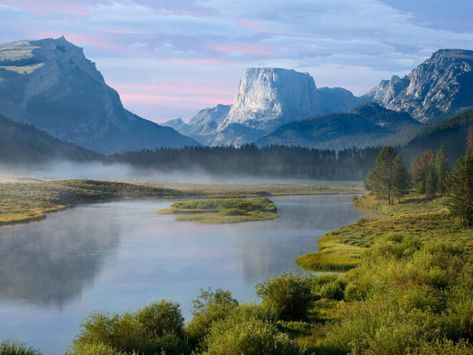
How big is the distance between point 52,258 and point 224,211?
6204 centimetres

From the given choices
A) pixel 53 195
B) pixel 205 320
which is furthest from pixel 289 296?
pixel 53 195

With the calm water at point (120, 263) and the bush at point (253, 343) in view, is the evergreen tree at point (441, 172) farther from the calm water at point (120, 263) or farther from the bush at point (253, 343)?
the bush at point (253, 343)

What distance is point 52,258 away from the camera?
2618 inches

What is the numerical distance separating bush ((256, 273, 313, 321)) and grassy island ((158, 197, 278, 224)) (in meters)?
75.2

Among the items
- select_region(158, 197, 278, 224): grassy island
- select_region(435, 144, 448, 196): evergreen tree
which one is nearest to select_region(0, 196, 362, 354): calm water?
select_region(158, 197, 278, 224): grassy island

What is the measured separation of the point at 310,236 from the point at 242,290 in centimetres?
4108

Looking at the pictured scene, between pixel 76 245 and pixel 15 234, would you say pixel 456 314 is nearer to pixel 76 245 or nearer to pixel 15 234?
pixel 76 245

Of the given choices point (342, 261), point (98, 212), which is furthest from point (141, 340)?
point (98, 212)

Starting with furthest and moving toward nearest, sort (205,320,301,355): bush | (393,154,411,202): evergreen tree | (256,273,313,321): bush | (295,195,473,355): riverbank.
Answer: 1. (393,154,411,202): evergreen tree
2. (256,273,313,321): bush
3. (295,195,473,355): riverbank
4. (205,320,301,355): bush

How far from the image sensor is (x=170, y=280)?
54.2 meters

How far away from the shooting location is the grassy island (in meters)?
115

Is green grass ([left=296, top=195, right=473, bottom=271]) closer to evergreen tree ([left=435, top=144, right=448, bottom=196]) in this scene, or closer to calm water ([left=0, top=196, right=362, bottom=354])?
calm water ([left=0, top=196, right=362, bottom=354])

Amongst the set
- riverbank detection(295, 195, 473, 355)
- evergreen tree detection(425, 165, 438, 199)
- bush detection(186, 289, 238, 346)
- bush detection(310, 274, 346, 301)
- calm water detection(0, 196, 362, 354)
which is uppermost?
evergreen tree detection(425, 165, 438, 199)

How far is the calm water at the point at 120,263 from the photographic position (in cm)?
4331
